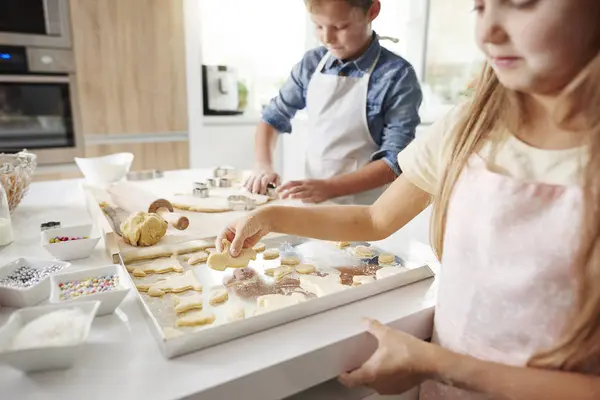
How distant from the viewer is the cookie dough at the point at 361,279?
0.64m

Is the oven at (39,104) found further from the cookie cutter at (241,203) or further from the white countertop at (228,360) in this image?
the white countertop at (228,360)

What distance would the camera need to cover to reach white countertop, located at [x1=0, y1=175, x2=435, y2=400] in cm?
44

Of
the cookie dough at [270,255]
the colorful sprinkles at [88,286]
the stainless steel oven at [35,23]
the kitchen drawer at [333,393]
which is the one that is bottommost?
the kitchen drawer at [333,393]

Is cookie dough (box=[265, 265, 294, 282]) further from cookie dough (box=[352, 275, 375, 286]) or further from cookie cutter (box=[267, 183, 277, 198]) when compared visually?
cookie cutter (box=[267, 183, 277, 198])

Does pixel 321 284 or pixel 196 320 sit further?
pixel 321 284

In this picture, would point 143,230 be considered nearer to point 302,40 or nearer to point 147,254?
point 147,254

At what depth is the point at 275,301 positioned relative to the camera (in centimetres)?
58

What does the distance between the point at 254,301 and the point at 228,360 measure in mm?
123

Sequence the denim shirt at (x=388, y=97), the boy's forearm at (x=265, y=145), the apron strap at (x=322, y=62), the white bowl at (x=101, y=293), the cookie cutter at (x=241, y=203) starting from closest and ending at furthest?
the white bowl at (x=101, y=293) < the cookie cutter at (x=241, y=203) < the denim shirt at (x=388, y=97) < the apron strap at (x=322, y=62) < the boy's forearm at (x=265, y=145)

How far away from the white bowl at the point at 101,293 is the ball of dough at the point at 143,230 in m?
0.14

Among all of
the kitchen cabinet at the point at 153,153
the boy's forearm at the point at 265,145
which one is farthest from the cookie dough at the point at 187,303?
the kitchen cabinet at the point at 153,153

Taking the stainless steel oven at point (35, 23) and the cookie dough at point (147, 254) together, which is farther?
the stainless steel oven at point (35, 23)

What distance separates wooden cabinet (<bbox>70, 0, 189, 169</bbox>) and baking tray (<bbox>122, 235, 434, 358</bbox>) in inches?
69.1

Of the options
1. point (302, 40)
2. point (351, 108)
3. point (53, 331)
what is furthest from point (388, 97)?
point (302, 40)
